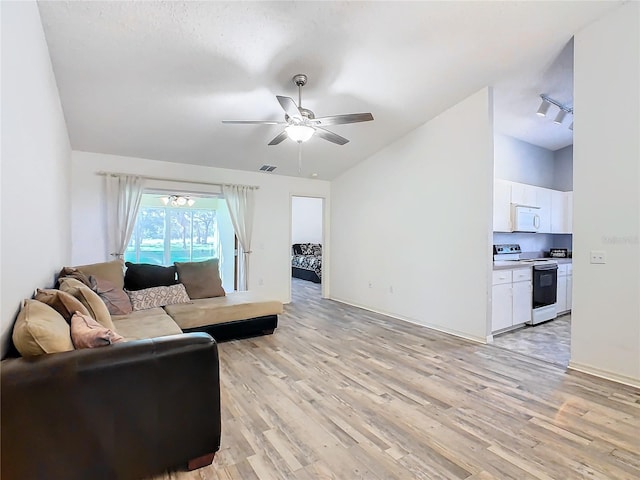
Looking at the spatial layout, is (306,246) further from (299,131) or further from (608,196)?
(608,196)

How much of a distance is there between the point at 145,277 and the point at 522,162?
6.39 m

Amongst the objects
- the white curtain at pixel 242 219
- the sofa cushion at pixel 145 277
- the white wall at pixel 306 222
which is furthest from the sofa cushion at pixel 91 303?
the white wall at pixel 306 222

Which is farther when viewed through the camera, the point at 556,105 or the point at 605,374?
the point at 556,105

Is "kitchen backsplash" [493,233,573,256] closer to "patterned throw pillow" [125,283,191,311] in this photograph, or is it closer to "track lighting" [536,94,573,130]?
"track lighting" [536,94,573,130]

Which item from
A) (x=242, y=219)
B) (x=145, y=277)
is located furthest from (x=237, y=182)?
(x=145, y=277)

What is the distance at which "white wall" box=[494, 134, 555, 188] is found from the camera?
5355 mm

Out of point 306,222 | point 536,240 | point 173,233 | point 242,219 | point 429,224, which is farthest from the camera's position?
point 306,222

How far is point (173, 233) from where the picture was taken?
7.55 metres

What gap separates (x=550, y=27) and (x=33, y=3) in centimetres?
408

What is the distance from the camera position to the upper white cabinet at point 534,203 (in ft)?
15.4

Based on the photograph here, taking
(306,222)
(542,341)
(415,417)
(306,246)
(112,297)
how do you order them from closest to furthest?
(415,417)
(112,297)
(542,341)
(306,246)
(306,222)

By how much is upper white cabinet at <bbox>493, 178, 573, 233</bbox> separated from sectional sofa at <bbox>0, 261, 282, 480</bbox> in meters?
4.53

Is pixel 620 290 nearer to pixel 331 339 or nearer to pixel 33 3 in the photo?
pixel 331 339

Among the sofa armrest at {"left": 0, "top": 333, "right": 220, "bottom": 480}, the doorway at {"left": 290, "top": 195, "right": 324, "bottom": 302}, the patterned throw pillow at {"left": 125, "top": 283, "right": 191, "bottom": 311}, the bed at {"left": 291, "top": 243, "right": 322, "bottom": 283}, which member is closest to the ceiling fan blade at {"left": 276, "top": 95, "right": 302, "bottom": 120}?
the sofa armrest at {"left": 0, "top": 333, "right": 220, "bottom": 480}
